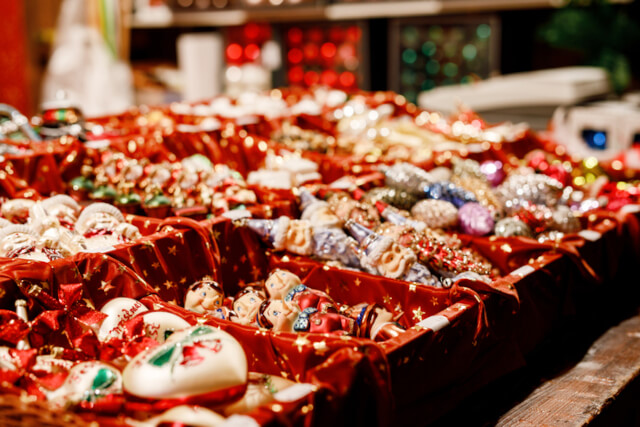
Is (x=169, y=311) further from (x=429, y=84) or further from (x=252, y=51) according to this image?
(x=252, y=51)

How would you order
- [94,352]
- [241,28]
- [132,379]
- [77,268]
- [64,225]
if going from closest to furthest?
[132,379], [94,352], [77,268], [64,225], [241,28]

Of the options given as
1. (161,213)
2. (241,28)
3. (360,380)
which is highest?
(241,28)

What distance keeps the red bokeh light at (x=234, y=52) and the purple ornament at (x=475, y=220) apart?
3.97 metres

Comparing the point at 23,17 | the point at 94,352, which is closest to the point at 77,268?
the point at 94,352

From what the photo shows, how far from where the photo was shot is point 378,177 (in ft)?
7.07

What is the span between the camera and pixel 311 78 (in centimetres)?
516

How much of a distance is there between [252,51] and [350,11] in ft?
3.49

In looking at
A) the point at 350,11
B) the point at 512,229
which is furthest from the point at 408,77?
the point at 512,229

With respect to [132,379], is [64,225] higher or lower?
higher

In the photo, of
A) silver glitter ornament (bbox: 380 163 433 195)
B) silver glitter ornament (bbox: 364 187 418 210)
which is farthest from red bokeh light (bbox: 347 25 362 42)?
silver glitter ornament (bbox: 364 187 418 210)

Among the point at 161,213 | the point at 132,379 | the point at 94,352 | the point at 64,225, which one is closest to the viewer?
the point at 132,379

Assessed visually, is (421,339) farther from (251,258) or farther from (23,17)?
(23,17)

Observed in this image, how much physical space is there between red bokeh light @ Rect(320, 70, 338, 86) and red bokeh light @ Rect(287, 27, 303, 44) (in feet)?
1.15

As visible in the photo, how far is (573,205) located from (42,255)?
1680 mm
